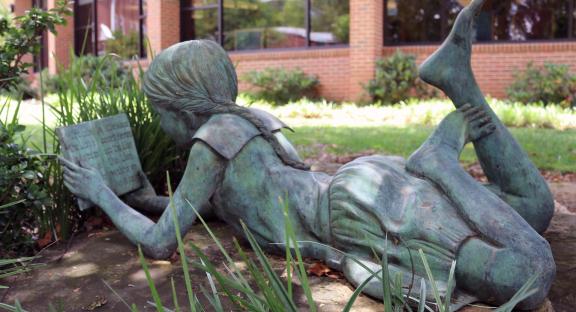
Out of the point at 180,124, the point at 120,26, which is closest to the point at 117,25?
the point at 120,26

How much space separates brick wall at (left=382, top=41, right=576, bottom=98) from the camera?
42.0ft

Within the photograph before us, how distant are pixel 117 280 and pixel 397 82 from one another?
11388 mm

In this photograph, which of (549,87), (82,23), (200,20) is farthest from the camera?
(82,23)

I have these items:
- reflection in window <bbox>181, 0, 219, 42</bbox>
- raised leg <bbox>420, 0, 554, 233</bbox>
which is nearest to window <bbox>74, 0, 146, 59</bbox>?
reflection in window <bbox>181, 0, 219, 42</bbox>

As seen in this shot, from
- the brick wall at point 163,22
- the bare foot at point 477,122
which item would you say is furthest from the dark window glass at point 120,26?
the bare foot at point 477,122

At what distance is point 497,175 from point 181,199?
149cm

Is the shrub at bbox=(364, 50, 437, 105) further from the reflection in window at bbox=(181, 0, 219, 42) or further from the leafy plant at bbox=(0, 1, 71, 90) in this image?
the leafy plant at bbox=(0, 1, 71, 90)

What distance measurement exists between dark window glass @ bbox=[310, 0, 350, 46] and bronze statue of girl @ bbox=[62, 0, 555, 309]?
12745 millimetres

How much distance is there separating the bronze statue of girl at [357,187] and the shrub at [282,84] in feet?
37.3

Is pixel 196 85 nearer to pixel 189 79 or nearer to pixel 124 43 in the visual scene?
pixel 189 79

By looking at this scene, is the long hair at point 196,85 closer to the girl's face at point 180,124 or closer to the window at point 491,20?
the girl's face at point 180,124

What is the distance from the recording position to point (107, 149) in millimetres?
3201

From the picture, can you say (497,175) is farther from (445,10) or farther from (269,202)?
(445,10)

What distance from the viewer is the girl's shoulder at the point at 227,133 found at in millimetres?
2598
